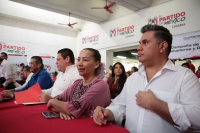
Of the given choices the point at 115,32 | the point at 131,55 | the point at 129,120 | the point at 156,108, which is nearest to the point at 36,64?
the point at 129,120

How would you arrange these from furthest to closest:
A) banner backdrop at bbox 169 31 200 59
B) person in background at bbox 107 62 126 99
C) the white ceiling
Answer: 1. the white ceiling
2. banner backdrop at bbox 169 31 200 59
3. person in background at bbox 107 62 126 99

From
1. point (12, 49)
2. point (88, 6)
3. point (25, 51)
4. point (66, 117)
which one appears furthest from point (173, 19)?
point (12, 49)

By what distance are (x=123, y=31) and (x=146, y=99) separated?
574cm

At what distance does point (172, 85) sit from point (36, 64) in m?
2.46

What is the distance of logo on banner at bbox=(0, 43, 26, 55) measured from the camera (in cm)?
667

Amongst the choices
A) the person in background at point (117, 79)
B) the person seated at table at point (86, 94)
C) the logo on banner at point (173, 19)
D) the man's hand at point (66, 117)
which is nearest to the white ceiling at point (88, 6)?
the logo on banner at point (173, 19)

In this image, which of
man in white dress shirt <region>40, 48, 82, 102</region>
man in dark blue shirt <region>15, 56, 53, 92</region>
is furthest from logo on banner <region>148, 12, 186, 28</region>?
man in dark blue shirt <region>15, 56, 53, 92</region>

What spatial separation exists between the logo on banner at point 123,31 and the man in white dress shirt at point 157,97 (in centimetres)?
503

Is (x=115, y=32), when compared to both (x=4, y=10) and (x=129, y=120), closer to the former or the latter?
(x=4, y=10)

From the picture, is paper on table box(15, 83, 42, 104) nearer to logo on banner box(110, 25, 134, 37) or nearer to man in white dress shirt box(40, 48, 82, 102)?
man in white dress shirt box(40, 48, 82, 102)

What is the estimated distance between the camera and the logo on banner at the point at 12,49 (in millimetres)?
6667

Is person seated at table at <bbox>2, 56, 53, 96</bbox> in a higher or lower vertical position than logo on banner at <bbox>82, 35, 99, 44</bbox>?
lower

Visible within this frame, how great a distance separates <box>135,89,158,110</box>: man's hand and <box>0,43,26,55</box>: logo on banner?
24.0 ft

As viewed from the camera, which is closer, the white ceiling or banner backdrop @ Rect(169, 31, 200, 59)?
banner backdrop @ Rect(169, 31, 200, 59)
